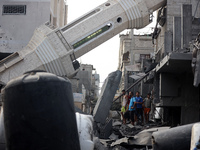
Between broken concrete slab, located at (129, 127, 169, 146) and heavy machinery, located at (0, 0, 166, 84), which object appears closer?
broken concrete slab, located at (129, 127, 169, 146)

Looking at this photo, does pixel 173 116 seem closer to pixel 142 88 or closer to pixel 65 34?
pixel 142 88

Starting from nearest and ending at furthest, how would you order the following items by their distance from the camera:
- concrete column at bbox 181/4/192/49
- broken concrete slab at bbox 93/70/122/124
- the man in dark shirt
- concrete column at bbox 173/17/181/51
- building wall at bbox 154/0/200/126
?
building wall at bbox 154/0/200/126, concrete column at bbox 181/4/192/49, concrete column at bbox 173/17/181/51, broken concrete slab at bbox 93/70/122/124, the man in dark shirt

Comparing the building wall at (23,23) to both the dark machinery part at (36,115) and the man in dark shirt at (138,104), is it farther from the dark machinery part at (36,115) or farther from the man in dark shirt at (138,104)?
the dark machinery part at (36,115)

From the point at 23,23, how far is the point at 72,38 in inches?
223

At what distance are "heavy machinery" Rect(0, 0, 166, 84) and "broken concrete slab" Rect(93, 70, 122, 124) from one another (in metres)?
7.53

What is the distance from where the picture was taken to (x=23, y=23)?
84.2 feet

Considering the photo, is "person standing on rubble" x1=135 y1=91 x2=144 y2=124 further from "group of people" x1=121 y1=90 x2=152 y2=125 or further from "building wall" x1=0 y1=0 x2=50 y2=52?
"building wall" x1=0 y1=0 x2=50 y2=52

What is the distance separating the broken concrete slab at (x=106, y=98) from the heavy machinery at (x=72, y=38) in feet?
24.7

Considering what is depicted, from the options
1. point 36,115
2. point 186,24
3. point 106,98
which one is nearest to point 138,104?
point 106,98

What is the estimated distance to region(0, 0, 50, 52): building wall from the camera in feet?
83.4

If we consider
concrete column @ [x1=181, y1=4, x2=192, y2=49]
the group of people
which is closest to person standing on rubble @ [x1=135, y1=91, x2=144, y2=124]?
the group of people

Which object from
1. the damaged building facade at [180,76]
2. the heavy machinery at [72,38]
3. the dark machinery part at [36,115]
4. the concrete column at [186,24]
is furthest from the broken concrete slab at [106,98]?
the dark machinery part at [36,115]

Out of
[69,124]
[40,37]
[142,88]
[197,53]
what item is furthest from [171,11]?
[69,124]

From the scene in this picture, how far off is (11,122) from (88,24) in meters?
18.3
